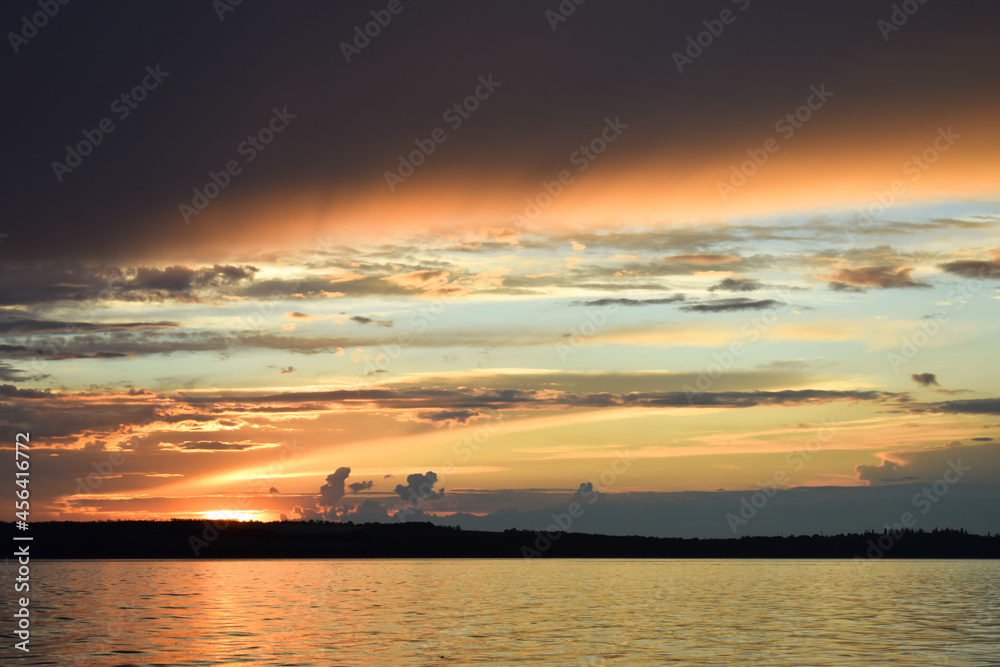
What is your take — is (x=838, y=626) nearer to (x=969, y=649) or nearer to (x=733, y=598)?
(x=969, y=649)

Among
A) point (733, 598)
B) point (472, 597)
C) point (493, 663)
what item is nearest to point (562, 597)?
point (472, 597)

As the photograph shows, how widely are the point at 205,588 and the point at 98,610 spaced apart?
125ft

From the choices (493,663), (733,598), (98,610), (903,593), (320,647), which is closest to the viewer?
(493,663)

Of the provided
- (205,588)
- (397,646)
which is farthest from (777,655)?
(205,588)

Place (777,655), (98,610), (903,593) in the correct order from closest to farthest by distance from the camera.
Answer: (777,655) → (98,610) → (903,593)

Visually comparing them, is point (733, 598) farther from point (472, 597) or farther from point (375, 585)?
point (375, 585)

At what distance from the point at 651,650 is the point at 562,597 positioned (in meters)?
48.8

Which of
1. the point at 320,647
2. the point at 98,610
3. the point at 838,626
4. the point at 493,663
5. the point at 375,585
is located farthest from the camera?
the point at 375,585

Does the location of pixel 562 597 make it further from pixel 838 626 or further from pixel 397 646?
pixel 397 646

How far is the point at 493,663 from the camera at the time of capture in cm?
4791

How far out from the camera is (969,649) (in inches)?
2088

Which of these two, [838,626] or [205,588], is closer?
[838,626]

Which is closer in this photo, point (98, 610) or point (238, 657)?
point (238, 657)

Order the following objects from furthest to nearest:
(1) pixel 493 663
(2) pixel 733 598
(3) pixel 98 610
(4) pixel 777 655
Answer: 1. (2) pixel 733 598
2. (3) pixel 98 610
3. (4) pixel 777 655
4. (1) pixel 493 663
